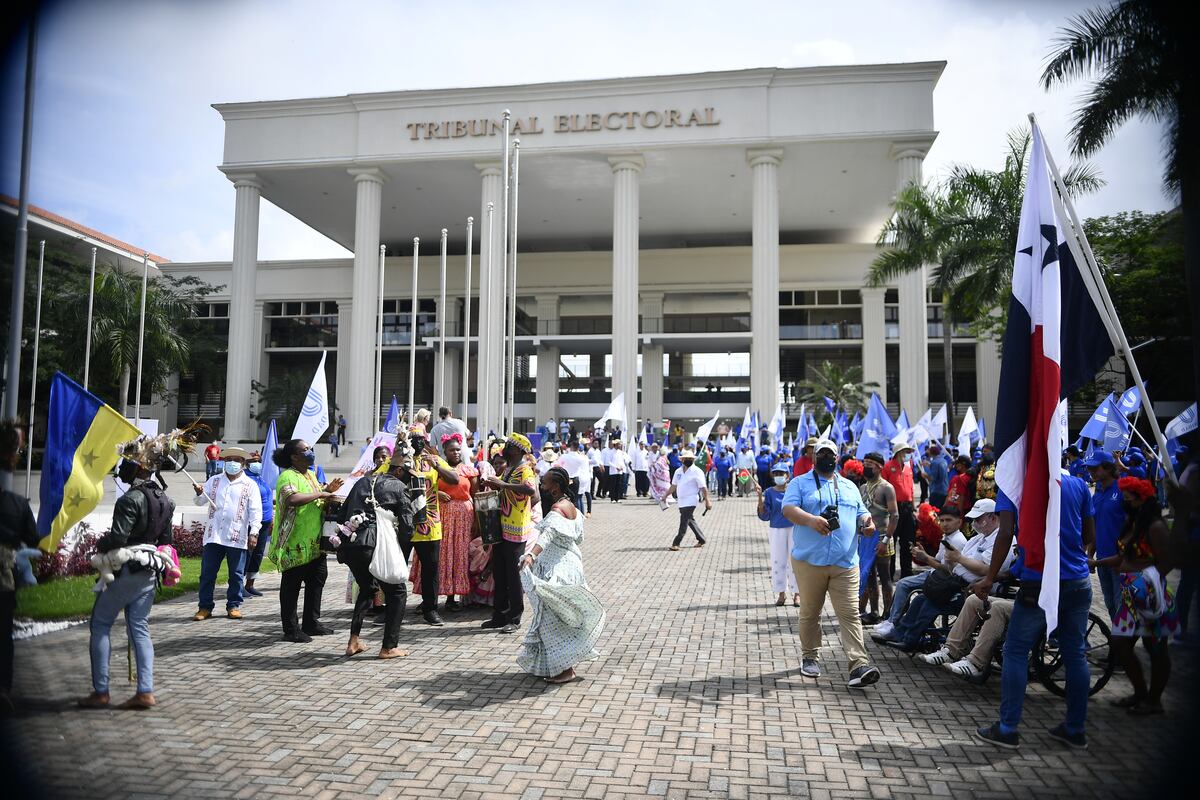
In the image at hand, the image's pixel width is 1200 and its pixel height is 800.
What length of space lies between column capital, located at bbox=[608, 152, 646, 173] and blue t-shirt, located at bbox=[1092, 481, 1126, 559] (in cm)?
2797

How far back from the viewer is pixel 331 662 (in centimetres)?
632

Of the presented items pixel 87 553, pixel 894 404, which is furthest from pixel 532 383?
pixel 87 553

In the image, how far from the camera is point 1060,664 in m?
5.72

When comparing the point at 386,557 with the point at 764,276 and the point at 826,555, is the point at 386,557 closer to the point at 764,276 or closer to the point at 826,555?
the point at 826,555

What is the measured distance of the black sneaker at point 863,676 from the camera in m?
5.60

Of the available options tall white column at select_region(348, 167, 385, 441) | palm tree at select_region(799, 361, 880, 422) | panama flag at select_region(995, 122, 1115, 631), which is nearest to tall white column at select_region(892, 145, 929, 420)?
palm tree at select_region(799, 361, 880, 422)

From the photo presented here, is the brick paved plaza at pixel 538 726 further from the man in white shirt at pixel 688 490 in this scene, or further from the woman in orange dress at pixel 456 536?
the man in white shirt at pixel 688 490

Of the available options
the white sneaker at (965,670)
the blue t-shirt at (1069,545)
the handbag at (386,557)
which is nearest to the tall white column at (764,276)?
the white sneaker at (965,670)

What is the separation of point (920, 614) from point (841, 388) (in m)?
34.1

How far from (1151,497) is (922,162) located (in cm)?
2952

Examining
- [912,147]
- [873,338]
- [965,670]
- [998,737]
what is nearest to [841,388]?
[873,338]

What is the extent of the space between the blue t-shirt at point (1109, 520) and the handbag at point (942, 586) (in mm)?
1195

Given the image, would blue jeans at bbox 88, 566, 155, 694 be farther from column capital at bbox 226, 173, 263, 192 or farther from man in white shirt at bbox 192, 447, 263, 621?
column capital at bbox 226, 173, 263, 192

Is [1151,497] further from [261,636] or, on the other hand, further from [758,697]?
[261,636]
